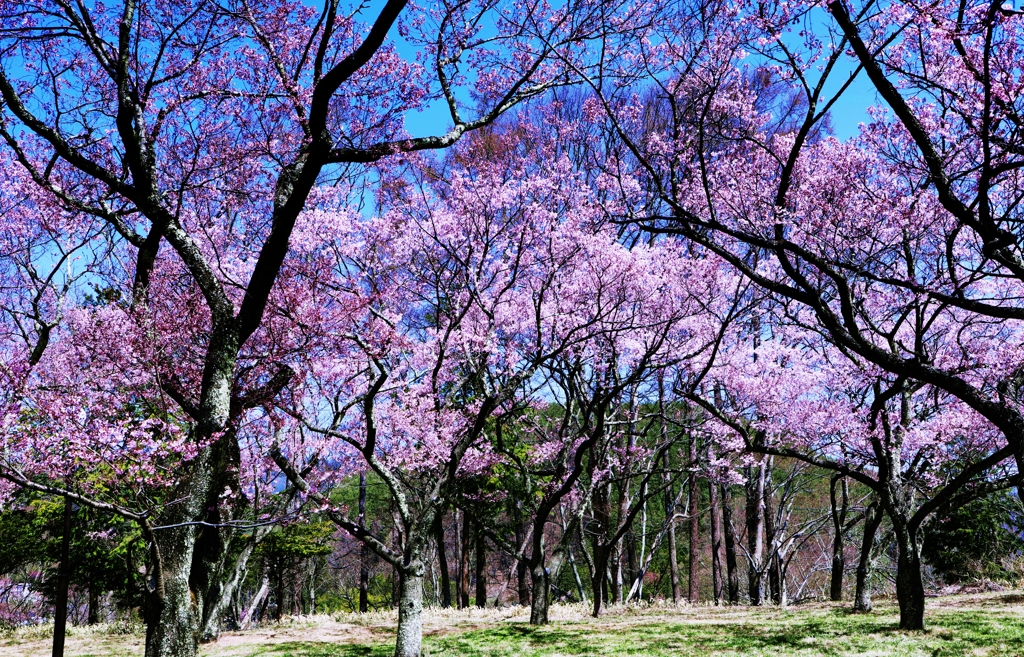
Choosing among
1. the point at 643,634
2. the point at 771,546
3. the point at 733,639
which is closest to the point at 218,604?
the point at 643,634

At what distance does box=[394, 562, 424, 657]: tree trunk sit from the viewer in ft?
32.5

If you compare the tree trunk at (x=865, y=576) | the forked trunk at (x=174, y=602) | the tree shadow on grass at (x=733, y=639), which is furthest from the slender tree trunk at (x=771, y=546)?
the forked trunk at (x=174, y=602)

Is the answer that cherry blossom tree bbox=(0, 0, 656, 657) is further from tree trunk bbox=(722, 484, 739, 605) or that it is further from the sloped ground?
tree trunk bbox=(722, 484, 739, 605)

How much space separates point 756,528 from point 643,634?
808cm

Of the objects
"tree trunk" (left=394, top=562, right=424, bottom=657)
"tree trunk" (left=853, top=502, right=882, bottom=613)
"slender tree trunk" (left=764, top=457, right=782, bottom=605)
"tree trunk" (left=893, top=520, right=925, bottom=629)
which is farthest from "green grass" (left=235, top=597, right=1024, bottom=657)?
"slender tree trunk" (left=764, top=457, right=782, bottom=605)

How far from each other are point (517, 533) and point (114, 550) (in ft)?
34.3

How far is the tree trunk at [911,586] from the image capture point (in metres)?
10.1

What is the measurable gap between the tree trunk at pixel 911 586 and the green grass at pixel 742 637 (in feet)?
0.67

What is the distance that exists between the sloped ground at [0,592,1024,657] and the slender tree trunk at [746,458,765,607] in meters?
2.04

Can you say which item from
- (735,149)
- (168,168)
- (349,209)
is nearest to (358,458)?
(349,209)

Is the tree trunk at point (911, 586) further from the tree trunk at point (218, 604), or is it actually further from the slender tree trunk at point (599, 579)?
the tree trunk at point (218, 604)

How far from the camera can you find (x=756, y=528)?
18.4 metres

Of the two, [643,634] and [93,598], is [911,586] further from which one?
[93,598]

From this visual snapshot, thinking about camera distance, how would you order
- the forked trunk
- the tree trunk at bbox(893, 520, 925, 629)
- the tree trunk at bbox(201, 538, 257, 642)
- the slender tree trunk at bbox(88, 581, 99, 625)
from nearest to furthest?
the forked trunk < the tree trunk at bbox(893, 520, 925, 629) < the tree trunk at bbox(201, 538, 257, 642) < the slender tree trunk at bbox(88, 581, 99, 625)
